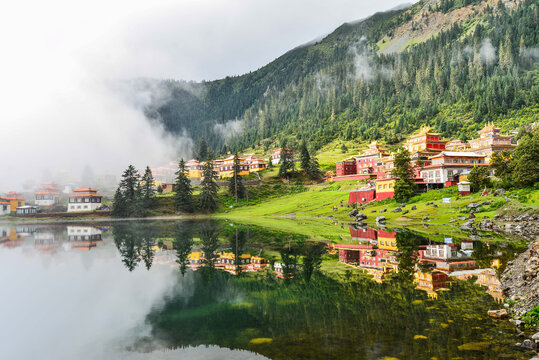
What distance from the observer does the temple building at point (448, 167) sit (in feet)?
271

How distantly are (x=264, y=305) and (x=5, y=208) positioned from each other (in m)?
141

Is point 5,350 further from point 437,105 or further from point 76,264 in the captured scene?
point 437,105

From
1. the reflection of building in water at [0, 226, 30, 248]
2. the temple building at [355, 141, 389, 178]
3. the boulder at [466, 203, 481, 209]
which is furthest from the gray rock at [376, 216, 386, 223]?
the reflection of building in water at [0, 226, 30, 248]

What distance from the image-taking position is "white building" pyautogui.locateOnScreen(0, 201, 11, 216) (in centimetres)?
12153

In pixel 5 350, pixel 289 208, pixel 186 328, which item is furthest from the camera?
pixel 289 208

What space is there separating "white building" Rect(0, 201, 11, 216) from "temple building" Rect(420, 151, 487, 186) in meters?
139

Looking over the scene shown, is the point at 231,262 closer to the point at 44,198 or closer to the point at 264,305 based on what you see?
the point at 264,305

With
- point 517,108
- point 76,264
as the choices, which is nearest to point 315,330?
point 76,264

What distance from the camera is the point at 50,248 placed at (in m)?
46.8

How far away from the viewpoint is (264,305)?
62.6 feet

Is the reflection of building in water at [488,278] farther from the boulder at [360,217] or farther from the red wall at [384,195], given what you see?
the red wall at [384,195]

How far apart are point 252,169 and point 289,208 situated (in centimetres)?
5793

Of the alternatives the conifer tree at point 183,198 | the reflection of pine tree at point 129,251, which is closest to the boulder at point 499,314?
the reflection of pine tree at point 129,251

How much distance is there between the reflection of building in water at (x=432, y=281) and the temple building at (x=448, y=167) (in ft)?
209
